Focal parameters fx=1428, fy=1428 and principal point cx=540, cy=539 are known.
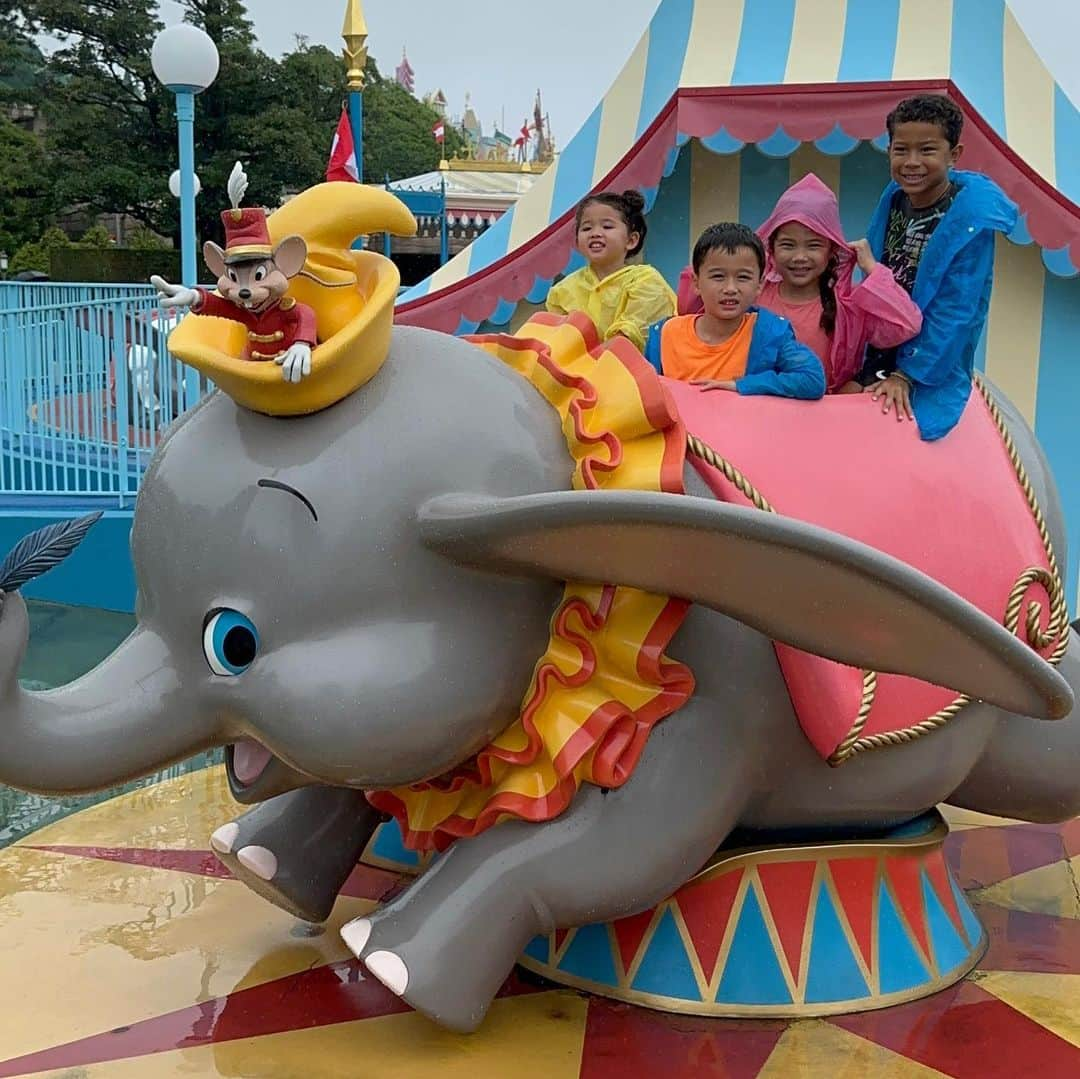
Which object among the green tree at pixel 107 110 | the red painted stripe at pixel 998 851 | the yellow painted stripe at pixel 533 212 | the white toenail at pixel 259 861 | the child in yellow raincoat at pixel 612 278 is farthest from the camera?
the green tree at pixel 107 110

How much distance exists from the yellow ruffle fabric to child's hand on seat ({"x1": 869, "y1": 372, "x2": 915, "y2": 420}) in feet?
1.75

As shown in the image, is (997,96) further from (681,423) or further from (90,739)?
(90,739)

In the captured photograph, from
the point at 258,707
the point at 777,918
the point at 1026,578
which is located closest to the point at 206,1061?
the point at 258,707

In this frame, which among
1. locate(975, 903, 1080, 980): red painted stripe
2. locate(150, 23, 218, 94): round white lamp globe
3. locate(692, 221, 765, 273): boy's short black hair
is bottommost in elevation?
locate(975, 903, 1080, 980): red painted stripe

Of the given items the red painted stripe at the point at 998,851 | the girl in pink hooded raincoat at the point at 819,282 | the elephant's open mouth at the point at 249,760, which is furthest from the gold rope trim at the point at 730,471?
the red painted stripe at the point at 998,851

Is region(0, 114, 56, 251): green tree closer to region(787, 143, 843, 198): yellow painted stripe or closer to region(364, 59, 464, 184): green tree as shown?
region(364, 59, 464, 184): green tree

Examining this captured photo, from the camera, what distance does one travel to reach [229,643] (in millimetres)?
2467

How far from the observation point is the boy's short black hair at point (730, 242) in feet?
9.43

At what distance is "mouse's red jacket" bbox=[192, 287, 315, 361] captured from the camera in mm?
2400

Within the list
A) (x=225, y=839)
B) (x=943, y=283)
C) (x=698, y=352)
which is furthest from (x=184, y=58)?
(x=943, y=283)

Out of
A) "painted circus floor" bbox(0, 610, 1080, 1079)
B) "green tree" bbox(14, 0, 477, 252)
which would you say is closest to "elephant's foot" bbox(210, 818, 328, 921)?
"painted circus floor" bbox(0, 610, 1080, 1079)

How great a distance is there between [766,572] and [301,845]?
1320 millimetres

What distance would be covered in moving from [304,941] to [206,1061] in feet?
1.84

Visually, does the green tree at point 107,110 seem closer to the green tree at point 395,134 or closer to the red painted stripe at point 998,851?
the green tree at point 395,134
